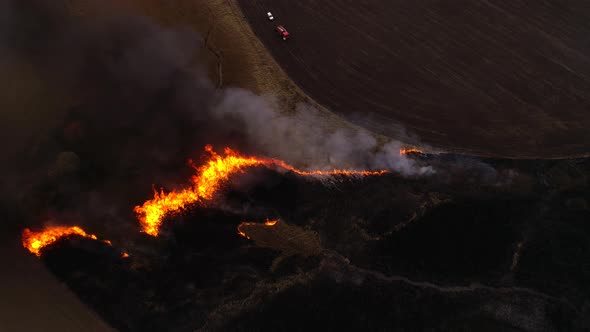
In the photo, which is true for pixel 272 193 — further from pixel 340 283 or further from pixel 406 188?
pixel 406 188

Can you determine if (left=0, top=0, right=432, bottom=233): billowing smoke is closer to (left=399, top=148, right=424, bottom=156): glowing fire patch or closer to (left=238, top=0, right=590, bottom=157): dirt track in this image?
(left=399, top=148, right=424, bottom=156): glowing fire patch

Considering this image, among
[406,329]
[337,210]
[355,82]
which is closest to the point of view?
[406,329]

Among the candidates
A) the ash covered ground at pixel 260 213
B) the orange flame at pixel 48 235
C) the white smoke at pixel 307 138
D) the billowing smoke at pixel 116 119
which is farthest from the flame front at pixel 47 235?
the white smoke at pixel 307 138

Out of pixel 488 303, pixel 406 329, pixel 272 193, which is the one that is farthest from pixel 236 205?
pixel 488 303

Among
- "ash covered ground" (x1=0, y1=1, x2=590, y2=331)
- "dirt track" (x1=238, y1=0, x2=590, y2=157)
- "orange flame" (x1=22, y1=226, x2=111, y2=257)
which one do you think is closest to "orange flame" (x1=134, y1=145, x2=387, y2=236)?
"ash covered ground" (x1=0, y1=1, x2=590, y2=331)

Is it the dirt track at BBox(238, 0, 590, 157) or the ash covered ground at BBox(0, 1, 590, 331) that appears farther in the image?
the dirt track at BBox(238, 0, 590, 157)

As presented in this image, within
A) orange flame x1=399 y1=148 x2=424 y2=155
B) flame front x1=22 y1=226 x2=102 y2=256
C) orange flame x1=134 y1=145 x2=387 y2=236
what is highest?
orange flame x1=399 y1=148 x2=424 y2=155

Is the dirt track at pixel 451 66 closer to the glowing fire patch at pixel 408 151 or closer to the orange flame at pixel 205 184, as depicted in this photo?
the glowing fire patch at pixel 408 151
